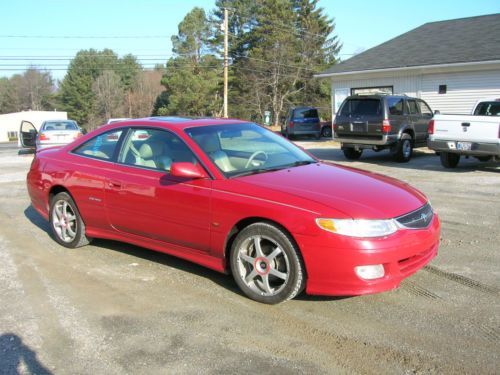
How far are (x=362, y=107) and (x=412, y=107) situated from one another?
5.79 ft

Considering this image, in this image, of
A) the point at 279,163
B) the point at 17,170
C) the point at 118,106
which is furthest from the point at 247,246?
the point at 118,106

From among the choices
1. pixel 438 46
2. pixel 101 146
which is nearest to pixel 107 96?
pixel 438 46

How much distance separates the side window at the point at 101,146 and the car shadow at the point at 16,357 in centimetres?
224

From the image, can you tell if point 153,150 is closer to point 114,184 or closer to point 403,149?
point 114,184

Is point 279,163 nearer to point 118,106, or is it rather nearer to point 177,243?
point 177,243

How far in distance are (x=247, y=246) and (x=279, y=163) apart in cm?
107

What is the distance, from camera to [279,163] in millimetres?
4789

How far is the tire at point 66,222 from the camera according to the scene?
18.3ft

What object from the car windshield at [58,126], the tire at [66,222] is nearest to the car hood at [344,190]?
the tire at [66,222]

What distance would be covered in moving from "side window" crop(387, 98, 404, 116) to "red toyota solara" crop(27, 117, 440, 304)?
8935 mm

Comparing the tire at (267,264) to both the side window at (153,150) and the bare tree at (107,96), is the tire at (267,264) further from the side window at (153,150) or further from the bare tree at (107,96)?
the bare tree at (107,96)

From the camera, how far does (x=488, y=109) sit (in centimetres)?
1193

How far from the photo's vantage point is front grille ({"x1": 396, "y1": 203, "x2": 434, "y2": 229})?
150 inches

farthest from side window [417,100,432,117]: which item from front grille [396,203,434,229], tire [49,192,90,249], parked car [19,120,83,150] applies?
tire [49,192,90,249]
